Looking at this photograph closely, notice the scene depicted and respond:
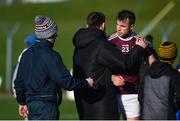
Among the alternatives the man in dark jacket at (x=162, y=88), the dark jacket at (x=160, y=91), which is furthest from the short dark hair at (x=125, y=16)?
the dark jacket at (x=160, y=91)

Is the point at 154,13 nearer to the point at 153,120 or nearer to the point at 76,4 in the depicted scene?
the point at 76,4

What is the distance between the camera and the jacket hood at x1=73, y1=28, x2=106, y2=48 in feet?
31.5

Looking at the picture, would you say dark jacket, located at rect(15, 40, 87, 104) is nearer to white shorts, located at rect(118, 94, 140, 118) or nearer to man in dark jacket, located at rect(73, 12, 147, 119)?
man in dark jacket, located at rect(73, 12, 147, 119)

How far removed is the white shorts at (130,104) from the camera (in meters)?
10.1

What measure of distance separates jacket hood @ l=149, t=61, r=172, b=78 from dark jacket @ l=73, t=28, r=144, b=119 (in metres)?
0.24

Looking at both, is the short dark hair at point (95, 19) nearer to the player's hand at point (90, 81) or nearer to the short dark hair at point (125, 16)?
the short dark hair at point (125, 16)

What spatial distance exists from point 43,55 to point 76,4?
5087cm

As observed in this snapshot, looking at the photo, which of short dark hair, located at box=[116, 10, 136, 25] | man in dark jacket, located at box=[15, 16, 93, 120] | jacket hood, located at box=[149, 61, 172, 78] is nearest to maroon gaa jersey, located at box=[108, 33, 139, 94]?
short dark hair, located at box=[116, 10, 136, 25]

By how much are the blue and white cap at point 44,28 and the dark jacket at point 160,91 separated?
1379 mm

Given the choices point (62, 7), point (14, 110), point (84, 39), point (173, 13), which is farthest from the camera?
point (62, 7)

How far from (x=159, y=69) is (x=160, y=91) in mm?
281

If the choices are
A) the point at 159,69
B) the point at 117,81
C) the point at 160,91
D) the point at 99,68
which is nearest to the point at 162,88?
the point at 160,91

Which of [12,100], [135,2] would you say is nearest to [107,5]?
[135,2]

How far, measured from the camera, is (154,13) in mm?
51062
